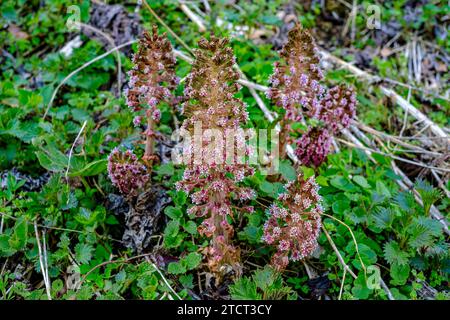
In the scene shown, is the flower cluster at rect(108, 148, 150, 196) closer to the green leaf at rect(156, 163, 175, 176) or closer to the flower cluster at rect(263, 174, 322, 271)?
the green leaf at rect(156, 163, 175, 176)

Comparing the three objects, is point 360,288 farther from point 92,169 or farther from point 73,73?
point 73,73

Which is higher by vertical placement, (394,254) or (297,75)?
(297,75)

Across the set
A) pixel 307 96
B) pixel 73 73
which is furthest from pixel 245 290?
pixel 73 73

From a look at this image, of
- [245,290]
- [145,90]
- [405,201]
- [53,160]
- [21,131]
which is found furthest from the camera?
[21,131]

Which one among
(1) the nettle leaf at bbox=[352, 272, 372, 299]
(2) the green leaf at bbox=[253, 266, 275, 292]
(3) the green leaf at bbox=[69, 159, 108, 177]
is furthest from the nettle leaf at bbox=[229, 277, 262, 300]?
(3) the green leaf at bbox=[69, 159, 108, 177]

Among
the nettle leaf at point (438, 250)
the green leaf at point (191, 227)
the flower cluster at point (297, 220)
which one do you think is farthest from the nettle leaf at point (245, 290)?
the nettle leaf at point (438, 250)

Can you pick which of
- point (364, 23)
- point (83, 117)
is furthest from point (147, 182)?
point (364, 23)
